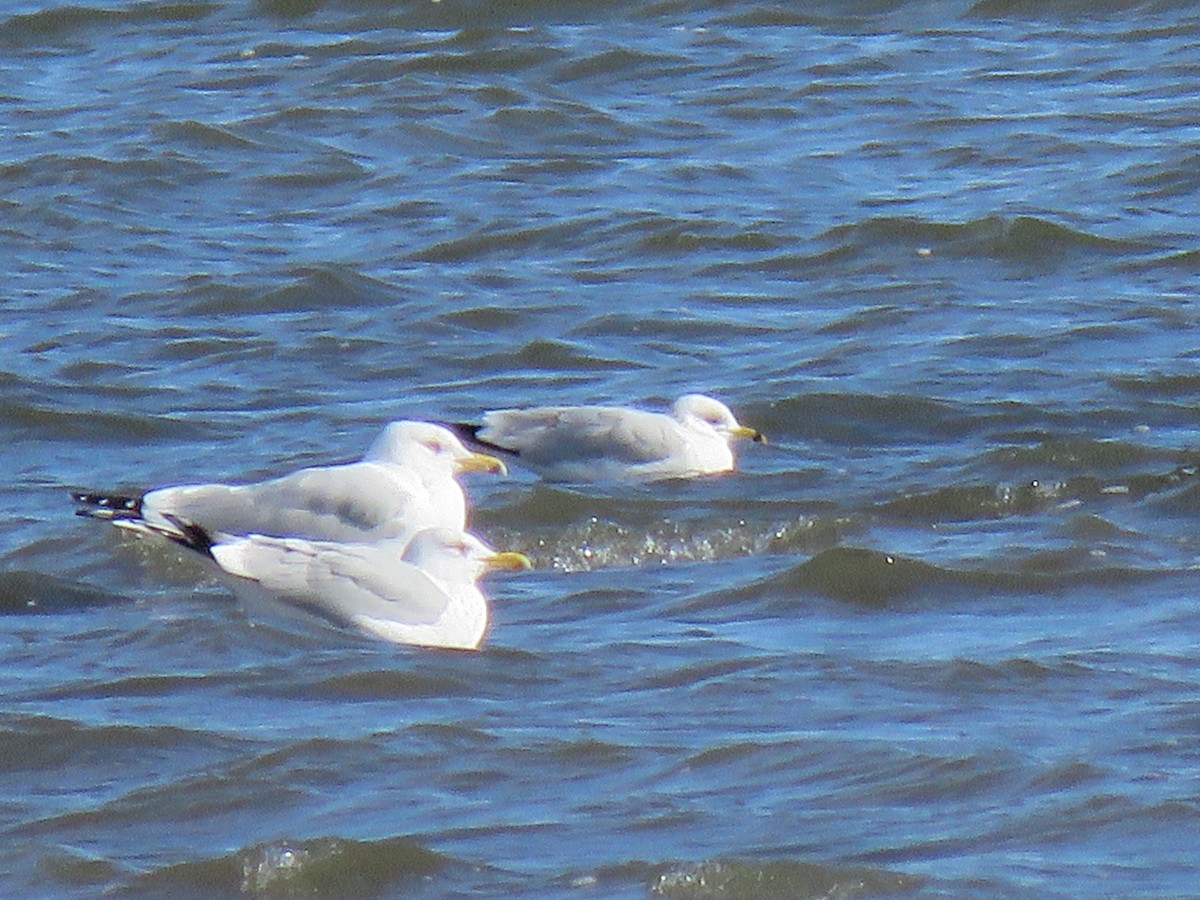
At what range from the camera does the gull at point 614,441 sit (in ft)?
30.5

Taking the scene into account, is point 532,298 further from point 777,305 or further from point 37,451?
point 37,451

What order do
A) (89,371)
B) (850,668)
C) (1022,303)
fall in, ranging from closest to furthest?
(850,668)
(89,371)
(1022,303)

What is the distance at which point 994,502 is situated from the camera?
8.68 m

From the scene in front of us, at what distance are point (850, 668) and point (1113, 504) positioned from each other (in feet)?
6.89

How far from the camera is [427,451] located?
340 inches

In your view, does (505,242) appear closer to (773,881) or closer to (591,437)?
(591,437)

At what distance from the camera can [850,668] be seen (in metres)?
6.74

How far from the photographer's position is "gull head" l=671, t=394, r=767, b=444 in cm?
948

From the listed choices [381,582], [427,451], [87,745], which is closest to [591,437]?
[427,451]

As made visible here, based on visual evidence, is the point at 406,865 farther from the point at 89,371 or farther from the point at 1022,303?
the point at 1022,303

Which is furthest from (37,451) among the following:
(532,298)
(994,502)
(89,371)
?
(994,502)

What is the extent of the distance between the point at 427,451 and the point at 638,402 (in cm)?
202

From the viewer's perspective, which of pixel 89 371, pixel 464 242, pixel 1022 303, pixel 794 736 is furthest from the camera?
pixel 464 242

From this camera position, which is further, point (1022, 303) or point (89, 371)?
point (1022, 303)
